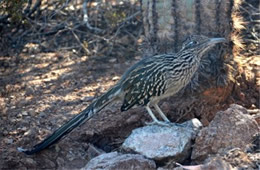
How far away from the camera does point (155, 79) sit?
6.10m

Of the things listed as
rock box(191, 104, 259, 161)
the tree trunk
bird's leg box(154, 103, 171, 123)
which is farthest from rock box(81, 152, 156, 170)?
the tree trunk

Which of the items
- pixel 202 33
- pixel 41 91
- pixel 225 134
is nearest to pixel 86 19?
pixel 41 91

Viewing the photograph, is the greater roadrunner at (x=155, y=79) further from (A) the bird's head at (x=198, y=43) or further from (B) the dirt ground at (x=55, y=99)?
(B) the dirt ground at (x=55, y=99)

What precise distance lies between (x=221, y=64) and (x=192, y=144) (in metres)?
1.39

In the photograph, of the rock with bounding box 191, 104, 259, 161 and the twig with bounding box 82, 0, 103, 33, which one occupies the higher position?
the twig with bounding box 82, 0, 103, 33

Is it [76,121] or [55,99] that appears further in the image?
[55,99]

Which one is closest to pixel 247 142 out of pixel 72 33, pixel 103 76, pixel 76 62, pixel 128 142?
pixel 128 142

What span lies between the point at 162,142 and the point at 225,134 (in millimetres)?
627

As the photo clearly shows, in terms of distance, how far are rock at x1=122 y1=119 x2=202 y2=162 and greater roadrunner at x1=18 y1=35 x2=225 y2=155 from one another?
276mm

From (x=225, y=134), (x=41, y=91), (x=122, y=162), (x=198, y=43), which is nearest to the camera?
(x=122, y=162)

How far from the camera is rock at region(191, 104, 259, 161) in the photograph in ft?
18.0

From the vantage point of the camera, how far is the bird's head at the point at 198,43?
243 inches

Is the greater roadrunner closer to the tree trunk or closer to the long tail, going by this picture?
the long tail

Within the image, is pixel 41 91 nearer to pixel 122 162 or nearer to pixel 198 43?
pixel 198 43
